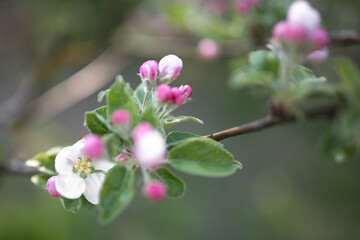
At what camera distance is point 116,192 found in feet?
1.86

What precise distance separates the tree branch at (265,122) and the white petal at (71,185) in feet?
0.74

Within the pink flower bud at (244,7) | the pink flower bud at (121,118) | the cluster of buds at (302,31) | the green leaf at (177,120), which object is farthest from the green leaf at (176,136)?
the pink flower bud at (244,7)

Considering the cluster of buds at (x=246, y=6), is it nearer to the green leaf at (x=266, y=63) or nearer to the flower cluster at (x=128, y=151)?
the green leaf at (x=266, y=63)

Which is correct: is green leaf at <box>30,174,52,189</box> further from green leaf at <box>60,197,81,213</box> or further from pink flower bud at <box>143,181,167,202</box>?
pink flower bud at <box>143,181,167,202</box>

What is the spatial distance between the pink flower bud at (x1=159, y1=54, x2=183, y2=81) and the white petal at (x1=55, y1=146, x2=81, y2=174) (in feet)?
0.65

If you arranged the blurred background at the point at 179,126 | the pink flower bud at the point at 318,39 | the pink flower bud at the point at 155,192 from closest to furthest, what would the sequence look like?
the pink flower bud at the point at 155,192 → the pink flower bud at the point at 318,39 → the blurred background at the point at 179,126

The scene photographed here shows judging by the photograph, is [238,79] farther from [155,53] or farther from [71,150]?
Result: [155,53]

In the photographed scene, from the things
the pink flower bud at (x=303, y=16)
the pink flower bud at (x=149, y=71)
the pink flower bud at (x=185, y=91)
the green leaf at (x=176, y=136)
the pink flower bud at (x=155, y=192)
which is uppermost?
the pink flower bud at (x=303, y=16)

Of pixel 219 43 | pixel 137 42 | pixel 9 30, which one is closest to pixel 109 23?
pixel 137 42

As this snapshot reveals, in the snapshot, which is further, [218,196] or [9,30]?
[218,196]

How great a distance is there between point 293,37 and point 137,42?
1.23 metres

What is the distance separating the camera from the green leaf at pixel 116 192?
0.53m

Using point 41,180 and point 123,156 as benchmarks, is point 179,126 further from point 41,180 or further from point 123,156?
point 123,156

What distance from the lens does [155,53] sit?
1933 millimetres
